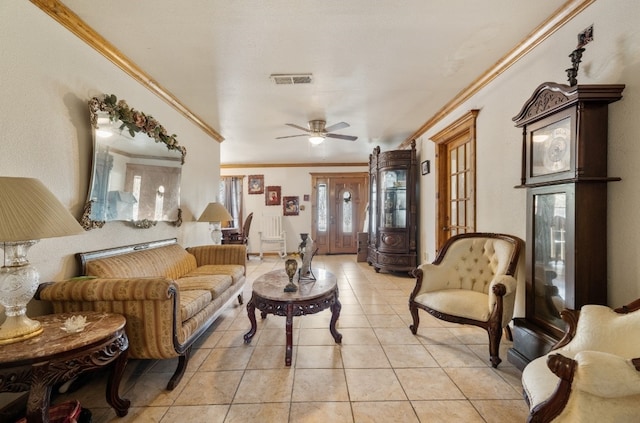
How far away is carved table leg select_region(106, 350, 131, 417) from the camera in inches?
60.4

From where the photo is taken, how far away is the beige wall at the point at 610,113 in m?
1.47

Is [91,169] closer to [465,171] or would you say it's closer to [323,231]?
[465,171]

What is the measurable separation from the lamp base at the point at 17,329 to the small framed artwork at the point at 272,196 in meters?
5.90

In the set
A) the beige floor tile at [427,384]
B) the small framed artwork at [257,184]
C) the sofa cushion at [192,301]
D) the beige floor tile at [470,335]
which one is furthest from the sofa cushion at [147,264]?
the small framed artwork at [257,184]

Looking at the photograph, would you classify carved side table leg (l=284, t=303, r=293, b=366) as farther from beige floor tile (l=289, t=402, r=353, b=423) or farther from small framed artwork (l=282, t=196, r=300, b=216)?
small framed artwork (l=282, t=196, r=300, b=216)

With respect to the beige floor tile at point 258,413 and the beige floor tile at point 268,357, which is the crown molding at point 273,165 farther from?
the beige floor tile at point 258,413

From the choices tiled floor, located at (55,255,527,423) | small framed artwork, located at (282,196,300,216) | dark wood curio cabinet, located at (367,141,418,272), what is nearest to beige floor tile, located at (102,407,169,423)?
tiled floor, located at (55,255,527,423)

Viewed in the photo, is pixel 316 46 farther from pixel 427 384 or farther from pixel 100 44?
pixel 427 384

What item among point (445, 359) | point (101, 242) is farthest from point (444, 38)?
point (101, 242)

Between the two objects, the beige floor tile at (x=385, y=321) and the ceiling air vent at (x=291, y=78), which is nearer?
the ceiling air vent at (x=291, y=78)

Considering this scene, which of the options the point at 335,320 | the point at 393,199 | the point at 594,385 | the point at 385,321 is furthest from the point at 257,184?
the point at 594,385

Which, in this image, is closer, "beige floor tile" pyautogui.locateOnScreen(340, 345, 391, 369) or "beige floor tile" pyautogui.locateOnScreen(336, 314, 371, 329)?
"beige floor tile" pyautogui.locateOnScreen(340, 345, 391, 369)

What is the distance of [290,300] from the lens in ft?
6.68

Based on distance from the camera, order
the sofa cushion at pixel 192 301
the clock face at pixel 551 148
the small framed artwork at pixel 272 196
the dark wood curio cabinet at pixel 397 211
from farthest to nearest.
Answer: the small framed artwork at pixel 272 196
the dark wood curio cabinet at pixel 397 211
the sofa cushion at pixel 192 301
the clock face at pixel 551 148
